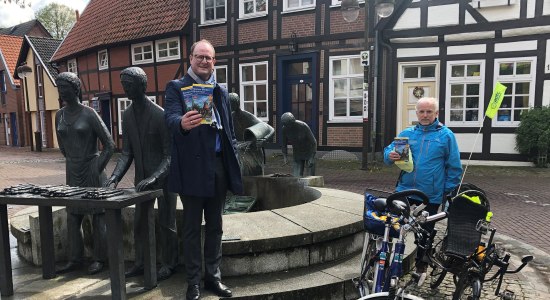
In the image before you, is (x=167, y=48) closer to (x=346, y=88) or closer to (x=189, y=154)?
(x=346, y=88)

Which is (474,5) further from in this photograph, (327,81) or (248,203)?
(248,203)

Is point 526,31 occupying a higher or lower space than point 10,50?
lower

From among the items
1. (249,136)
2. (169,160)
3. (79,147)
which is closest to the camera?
(169,160)

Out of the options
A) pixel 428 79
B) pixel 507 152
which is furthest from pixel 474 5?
pixel 507 152

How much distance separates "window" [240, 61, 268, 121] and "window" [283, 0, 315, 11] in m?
2.07

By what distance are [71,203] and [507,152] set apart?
12.6 meters

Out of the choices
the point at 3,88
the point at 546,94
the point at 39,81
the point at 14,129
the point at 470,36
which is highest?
the point at 470,36

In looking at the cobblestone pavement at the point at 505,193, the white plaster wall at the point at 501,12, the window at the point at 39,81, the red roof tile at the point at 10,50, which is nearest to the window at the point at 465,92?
the white plaster wall at the point at 501,12

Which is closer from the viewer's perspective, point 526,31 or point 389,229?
point 389,229

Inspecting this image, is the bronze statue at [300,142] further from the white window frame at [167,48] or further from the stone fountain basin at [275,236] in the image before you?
the white window frame at [167,48]

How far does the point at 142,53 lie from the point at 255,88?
614 centimetres

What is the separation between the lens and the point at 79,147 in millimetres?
3543

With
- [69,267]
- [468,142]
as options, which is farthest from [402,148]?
[468,142]

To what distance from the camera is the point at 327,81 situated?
47.2ft
